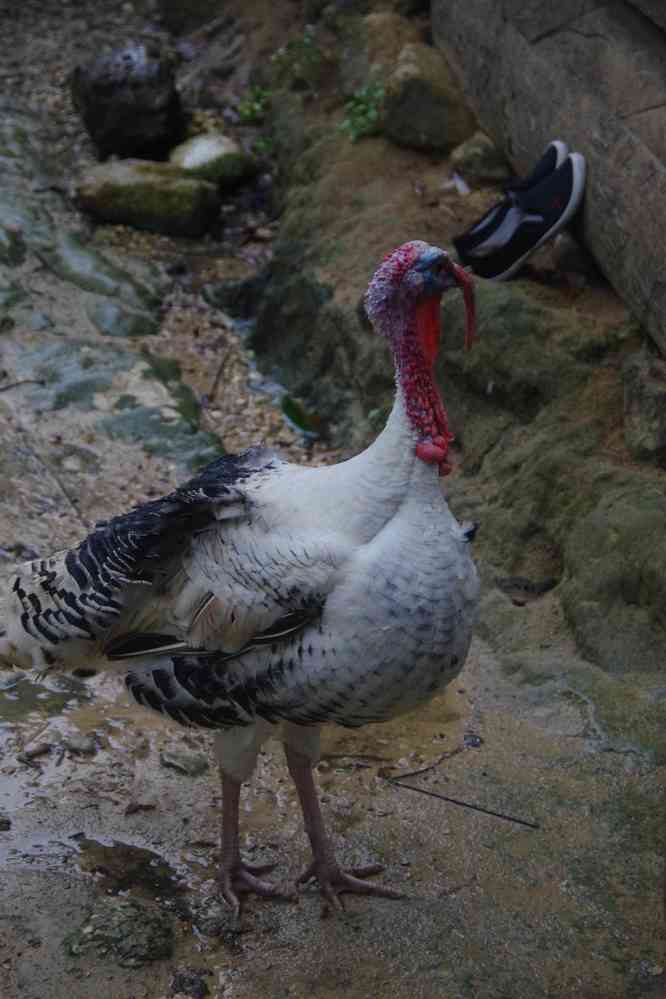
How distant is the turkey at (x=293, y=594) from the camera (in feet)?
12.2

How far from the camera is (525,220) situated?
650 cm

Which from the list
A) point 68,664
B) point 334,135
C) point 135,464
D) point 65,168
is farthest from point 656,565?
point 65,168

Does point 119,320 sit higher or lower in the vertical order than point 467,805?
lower

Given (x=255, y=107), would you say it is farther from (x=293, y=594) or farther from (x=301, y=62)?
(x=293, y=594)

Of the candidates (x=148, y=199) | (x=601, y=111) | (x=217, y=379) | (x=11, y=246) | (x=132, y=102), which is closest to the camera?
(x=601, y=111)

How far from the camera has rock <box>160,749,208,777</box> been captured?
4.93 metres

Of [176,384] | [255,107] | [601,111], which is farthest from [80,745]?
[255,107]

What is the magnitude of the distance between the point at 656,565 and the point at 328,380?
10.6 ft

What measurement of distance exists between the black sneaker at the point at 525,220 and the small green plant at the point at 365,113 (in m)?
1.90

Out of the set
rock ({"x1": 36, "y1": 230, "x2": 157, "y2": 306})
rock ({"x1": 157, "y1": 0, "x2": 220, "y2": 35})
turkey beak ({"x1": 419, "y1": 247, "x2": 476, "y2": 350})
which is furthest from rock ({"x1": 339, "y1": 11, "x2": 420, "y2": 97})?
turkey beak ({"x1": 419, "y1": 247, "x2": 476, "y2": 350})

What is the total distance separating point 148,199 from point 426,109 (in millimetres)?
2367

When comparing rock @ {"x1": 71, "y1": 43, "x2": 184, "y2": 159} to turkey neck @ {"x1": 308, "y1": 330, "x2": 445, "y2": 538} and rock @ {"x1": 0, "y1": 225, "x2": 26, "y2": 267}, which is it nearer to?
rock @ {"x1": 0, "y1": 225, "x2": 26, "y2": 267}

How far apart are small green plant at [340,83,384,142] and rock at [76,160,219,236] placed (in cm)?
139

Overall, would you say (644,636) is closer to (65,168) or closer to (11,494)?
(11,494)
